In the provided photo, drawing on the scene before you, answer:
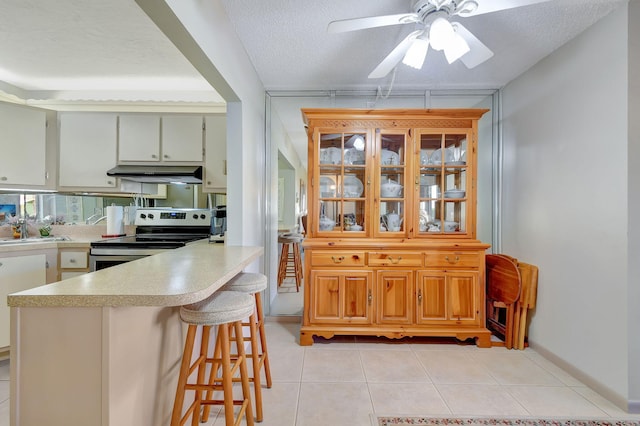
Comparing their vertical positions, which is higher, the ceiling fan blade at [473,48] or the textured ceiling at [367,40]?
the textured ceiling at [367,40]

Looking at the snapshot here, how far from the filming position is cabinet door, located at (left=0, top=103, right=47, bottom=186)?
243 centimetres

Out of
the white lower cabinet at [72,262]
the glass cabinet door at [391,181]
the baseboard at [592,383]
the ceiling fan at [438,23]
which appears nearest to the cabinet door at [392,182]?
the glass cabinet door at [391,181]

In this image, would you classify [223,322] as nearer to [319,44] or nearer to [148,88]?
[319,44]

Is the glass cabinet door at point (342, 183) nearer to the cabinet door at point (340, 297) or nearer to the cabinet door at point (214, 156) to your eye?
the cabinet door at point (340, 297)

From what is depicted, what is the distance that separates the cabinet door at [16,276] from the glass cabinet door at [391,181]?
266 centimetres

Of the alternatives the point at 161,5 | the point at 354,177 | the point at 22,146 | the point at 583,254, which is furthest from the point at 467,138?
the point at 22,146

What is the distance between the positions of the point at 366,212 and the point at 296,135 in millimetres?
2209

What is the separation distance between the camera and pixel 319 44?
7.20 feet

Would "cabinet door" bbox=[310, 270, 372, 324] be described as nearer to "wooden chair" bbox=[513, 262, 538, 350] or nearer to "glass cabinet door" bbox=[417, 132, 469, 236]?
"glass cabinet door" bbox=[417, 132, 469, 236]

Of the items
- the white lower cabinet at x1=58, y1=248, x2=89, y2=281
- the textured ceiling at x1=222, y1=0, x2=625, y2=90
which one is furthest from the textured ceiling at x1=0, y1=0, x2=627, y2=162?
the white lower cabinet at x1=58, y1=248, x2=89, y2=281

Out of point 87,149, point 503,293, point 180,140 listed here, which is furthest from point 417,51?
point 87,149

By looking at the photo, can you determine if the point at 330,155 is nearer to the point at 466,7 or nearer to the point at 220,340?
the point at 466,7

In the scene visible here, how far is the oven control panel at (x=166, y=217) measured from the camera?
2736mm

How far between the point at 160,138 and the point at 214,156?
0.53 meters
